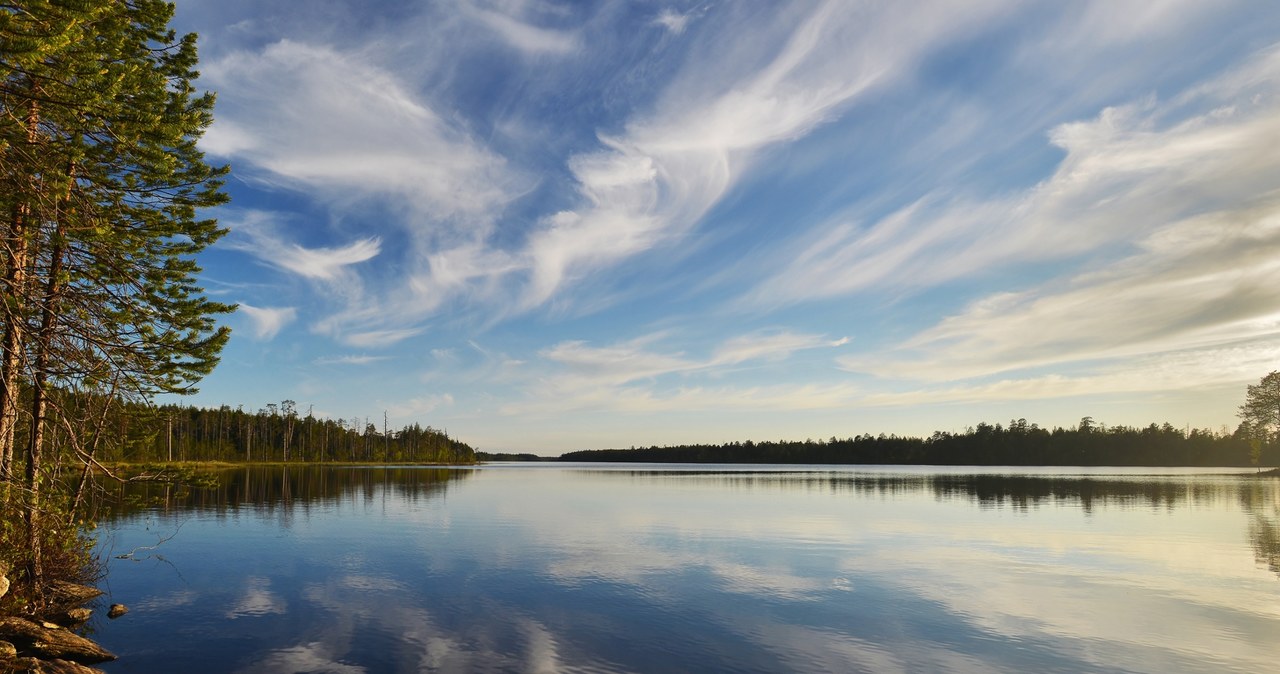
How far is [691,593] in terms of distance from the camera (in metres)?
25.5

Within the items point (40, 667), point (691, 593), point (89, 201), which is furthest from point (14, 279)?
point (691, 593)

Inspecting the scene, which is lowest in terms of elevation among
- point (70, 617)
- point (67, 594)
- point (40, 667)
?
point (70, 617)

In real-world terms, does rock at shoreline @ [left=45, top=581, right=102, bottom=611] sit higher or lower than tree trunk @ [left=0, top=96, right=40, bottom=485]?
lower

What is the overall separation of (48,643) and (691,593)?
2043 centimetres

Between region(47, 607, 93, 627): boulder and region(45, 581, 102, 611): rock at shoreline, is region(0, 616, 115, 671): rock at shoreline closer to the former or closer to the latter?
region(47, 607, 93, 627): boulder

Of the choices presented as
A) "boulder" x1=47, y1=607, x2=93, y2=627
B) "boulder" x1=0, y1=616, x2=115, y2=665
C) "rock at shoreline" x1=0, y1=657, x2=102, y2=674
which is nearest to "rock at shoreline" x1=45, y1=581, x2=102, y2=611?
"boulder" x1=47, y1=607, x2=93, y2=627

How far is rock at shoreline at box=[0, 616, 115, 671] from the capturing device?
1700 cm

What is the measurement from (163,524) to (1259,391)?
155 meters

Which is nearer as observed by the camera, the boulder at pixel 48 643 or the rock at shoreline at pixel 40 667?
the rock at shoreline at pixel 40 667

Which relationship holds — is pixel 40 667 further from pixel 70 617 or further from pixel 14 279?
pixel 14 279

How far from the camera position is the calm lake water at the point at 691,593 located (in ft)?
60.2

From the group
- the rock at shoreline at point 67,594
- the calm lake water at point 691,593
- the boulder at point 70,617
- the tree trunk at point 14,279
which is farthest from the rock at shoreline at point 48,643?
the rock at shoreline at point 67,594

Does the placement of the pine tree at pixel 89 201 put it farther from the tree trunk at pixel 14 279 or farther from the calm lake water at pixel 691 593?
the calm lake water at pixel 691 593

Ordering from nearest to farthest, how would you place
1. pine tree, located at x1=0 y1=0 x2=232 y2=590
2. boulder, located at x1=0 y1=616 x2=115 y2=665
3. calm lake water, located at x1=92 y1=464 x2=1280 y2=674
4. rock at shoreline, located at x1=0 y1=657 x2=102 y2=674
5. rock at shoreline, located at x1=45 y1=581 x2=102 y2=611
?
pine tree, located at x1=0 y1=0 x2=232 y2=590, rock at shoreline, located at x1=0 y1=657 x2=102 y2=674, boulder, located at x1=0 y1=616 x2=115 y2=665, calm lake water, located at x1=92 y1=464 x2=1280 y2=674, rock at shoreline, located at x1=45 y1=581 x2=102 y2=611
